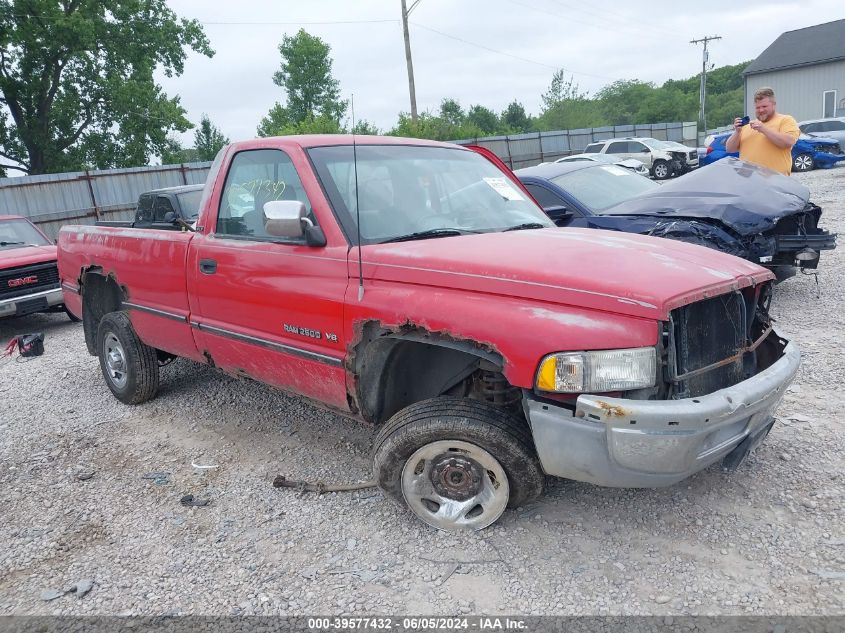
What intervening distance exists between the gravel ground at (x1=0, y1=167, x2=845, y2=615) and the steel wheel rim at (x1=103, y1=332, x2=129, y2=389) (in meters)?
0.68

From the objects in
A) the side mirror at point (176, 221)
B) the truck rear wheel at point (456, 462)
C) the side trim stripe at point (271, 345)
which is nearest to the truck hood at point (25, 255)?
the side mirror at point (176, 221)

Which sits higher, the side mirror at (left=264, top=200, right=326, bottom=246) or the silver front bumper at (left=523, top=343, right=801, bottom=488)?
the side mirror at (left=264, top=200, right=326, bottom=246)

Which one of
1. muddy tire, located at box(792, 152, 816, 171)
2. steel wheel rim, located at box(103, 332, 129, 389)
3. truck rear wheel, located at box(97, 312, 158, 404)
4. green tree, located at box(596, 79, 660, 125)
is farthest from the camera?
green tree, located at box(596, 79, 660, 125)

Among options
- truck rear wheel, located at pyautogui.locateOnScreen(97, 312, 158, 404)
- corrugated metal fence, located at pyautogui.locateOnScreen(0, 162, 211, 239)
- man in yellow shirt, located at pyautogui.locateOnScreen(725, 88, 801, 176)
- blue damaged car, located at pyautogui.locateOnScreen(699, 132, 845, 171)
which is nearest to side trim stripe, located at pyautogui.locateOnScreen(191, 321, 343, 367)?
truck rear wheel, located at pyautogui.locateOnScreen(97, 312, 158, 404)

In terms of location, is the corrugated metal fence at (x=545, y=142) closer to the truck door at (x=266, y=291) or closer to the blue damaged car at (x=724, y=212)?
the blue damaged car at (x=724, y=212)

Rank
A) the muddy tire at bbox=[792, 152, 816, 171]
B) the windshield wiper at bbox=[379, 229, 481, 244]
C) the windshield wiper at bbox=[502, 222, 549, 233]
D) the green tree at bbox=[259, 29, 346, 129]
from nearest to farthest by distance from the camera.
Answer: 1. the windshield wiper at bbox=[379, 229, 481, 244]
2. the windshield wiper at bbox=[502, 222, 549, 233]
3. the muddy tire at bbox=[792, 152, 816, 171]
4. the green tree at bbox=[259, 29, 346, 129]

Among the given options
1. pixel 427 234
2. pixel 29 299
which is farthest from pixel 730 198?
pixel 29 299

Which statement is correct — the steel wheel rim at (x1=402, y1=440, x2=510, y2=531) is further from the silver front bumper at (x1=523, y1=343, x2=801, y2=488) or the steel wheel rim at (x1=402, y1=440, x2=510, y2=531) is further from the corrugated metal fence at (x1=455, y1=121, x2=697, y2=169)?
the corrugated metal fence at (x1=455, y1=121, x2=697, y2=169)

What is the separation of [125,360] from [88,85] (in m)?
28.3

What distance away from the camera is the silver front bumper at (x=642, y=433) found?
A: 2.38 meters

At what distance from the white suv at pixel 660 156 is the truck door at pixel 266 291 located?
20910 mm

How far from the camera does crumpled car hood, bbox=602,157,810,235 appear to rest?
18.0ft

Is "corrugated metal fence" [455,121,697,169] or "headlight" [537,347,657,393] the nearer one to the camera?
"headlight" [537,347,657,393]

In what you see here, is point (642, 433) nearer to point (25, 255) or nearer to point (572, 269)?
point (572, 269)
